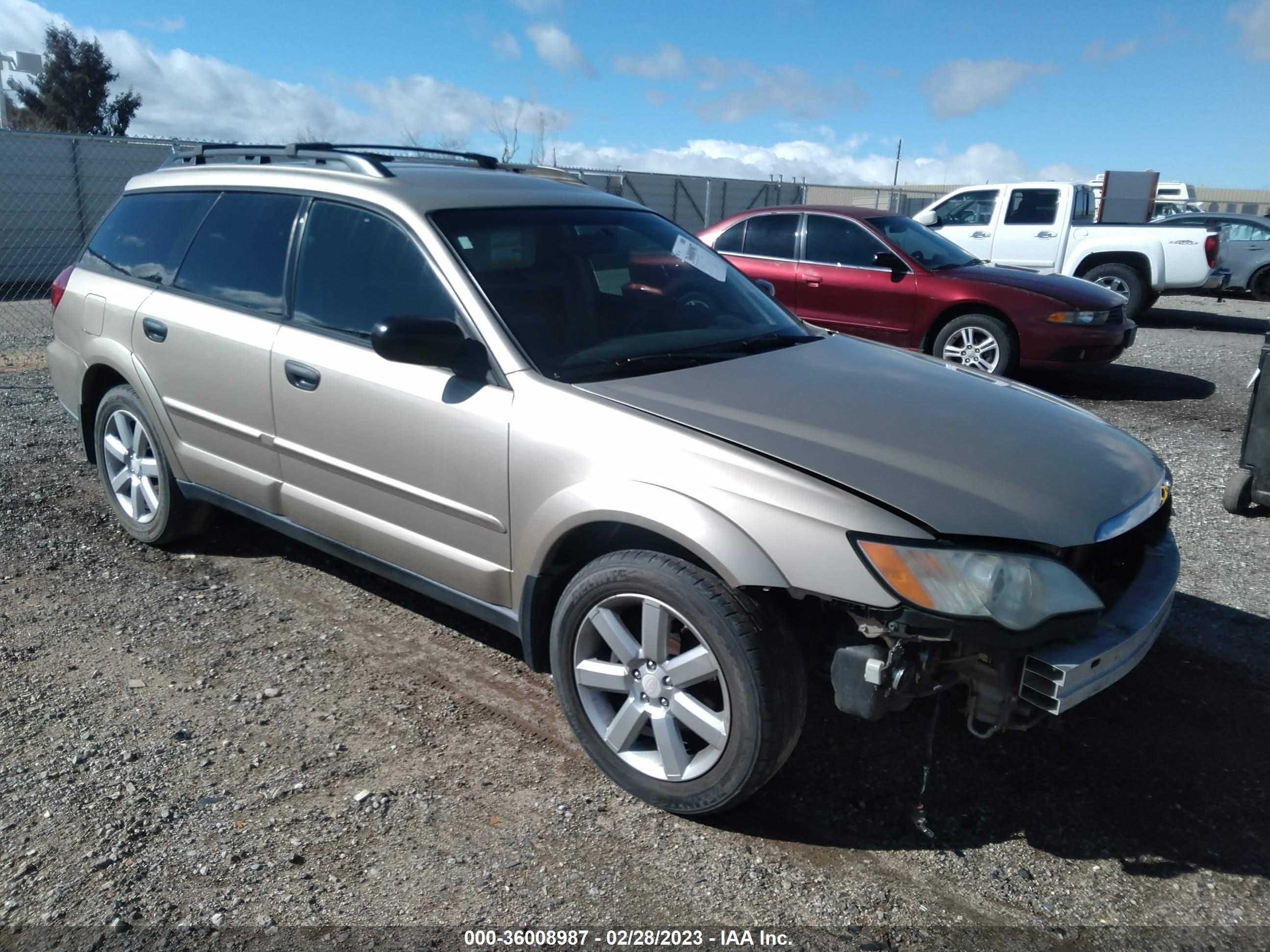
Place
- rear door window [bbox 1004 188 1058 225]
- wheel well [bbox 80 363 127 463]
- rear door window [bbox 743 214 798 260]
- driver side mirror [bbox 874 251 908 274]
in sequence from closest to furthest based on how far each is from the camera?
wheel well [bbox 80 363 127 463]
driver side mirror [bbox 874 251 908 274]
rear door window [bbox 743 214 798 260]
rear door window [bbox 1004 188 1058 225]

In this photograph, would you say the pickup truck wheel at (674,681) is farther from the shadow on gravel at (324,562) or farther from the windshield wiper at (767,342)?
the windshield wiper at (767,342)

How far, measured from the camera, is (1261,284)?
15883 millimetres

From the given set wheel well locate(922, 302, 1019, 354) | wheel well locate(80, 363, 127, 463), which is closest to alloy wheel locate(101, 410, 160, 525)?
wheel well locate(80, 363, 127, 463)

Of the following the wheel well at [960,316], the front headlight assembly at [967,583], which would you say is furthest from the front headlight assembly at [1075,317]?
the front headlight assembly at [967,583]

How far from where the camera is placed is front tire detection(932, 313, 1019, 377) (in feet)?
27.9

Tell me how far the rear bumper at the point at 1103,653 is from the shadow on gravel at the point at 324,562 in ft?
6.70

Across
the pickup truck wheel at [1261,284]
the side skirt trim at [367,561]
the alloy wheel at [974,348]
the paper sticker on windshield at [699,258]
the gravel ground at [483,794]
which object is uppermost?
the paper sticker on windshield at [699,258]

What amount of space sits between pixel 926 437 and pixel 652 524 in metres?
0.88

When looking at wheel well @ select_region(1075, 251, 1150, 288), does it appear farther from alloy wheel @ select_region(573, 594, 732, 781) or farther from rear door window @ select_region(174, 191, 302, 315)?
alloy wheel @ select_region(573, 594, 732, 781)

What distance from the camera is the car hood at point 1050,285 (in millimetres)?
8430

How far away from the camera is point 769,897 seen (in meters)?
2.57

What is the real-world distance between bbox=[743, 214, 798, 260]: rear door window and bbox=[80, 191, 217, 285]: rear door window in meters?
6.07

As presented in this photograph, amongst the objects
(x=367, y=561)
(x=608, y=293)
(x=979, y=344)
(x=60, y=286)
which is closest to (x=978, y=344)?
(x=979, y=344)

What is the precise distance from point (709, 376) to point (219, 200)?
249 cm
